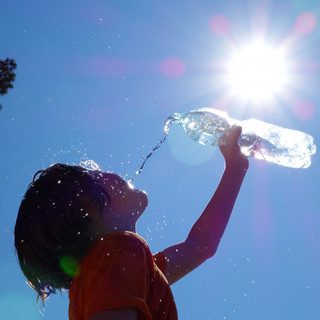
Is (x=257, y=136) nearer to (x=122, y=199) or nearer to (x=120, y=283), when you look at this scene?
(x=122, y=199)

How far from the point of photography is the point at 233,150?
11.7 feet

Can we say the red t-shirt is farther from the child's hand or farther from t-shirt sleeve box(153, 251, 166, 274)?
the child's hand

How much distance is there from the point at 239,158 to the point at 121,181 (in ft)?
3.37

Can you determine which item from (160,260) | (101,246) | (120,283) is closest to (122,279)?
(120,283)

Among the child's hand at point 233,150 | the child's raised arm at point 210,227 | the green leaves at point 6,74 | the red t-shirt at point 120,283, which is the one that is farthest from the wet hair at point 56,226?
the green leaves at point 6,74

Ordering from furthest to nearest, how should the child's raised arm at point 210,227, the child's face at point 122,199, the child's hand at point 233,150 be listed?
1. the child's hand at point 233,150
2. the child's raised arm at point 210,227
3. the child's face at point 122,199

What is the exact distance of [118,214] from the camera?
2.75 meters

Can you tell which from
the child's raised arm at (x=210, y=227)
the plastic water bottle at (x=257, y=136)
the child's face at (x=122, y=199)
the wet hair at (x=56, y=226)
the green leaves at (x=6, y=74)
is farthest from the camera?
the green leaves at (x=6, y=74)

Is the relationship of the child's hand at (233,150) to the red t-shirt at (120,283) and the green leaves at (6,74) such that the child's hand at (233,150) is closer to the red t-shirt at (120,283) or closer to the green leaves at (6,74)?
the red t-shirt at (120,283)

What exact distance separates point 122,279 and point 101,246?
0.34 meters

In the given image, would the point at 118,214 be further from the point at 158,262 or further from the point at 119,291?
the point at 119,291

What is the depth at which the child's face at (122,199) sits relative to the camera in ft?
9.04

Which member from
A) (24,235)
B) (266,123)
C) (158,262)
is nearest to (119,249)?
(24,235)

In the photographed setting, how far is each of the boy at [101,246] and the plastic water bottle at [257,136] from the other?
2.41 metres
